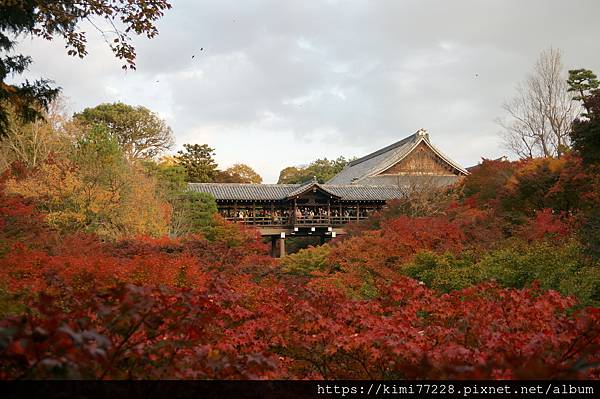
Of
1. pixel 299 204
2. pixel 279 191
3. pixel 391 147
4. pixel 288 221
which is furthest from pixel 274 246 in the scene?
pixel 391 147

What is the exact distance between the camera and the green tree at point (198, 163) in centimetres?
3622

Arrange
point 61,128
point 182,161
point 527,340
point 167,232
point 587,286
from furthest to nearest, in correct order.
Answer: point 182,161 < point 61,128 < point 167,232 < point 587,286 < point 527,340

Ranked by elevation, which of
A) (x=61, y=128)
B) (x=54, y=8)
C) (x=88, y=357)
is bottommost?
(x=88, y=357)

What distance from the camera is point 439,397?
11.2ft

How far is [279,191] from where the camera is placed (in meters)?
26.4

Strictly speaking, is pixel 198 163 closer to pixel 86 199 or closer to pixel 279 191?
pixel 279 191

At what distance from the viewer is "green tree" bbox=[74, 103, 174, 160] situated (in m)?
36.6

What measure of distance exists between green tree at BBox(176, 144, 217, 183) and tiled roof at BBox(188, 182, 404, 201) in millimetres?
10216

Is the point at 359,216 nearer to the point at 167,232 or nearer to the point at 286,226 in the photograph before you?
the point at 286,226

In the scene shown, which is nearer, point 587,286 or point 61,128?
point 587,286

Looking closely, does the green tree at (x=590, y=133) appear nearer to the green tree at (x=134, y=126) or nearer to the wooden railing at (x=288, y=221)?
the wooden railing at (x=288, y=221)

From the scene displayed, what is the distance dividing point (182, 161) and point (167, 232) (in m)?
19.6

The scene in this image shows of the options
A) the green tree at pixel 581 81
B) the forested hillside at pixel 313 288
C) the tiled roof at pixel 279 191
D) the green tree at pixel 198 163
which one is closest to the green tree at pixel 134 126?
the green tree at pixel 198 163

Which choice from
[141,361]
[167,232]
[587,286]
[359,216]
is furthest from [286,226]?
[141,361]
